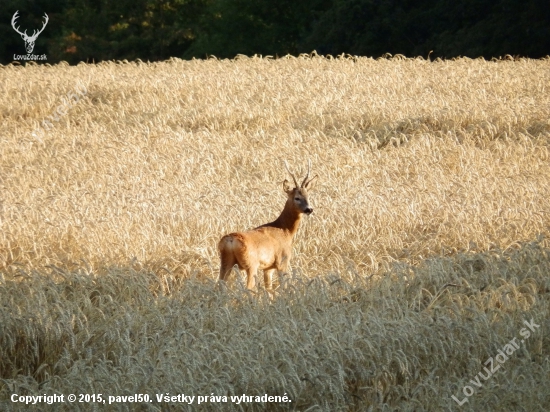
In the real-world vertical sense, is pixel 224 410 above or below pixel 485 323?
below

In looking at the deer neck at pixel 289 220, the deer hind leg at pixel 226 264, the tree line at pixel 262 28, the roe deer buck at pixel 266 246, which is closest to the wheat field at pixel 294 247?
the deer hind leg at pixel 226 264

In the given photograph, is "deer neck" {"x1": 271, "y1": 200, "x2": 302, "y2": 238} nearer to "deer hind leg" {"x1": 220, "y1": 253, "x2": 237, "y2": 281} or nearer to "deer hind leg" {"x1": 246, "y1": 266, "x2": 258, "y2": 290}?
"deer hind leg" {"x1": 246, "y1": 266, "x2": 258, "y2": 290}

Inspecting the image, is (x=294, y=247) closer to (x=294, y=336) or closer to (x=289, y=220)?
(x=289, y=220)

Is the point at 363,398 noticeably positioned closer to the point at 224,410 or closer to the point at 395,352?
the point at 395,352

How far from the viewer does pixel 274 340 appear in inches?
272

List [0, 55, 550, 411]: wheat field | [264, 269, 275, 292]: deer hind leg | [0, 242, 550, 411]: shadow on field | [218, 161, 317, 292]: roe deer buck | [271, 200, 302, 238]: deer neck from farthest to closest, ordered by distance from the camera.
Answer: [271, 200, 302, 238]: deer neck < [264, 269, 275, 292]: deer hind leg < [218, 161, 317, 292]: roe deer buck < [0, 55, 550, 411]: wheat field < [0, 242, 550, 411]: shadow on field

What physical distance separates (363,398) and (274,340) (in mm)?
820

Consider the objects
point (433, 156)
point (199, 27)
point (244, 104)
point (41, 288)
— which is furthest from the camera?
point (199, 27)

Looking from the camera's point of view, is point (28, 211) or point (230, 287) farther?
point (28, 211)

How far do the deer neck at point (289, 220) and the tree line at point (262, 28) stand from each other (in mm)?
21849

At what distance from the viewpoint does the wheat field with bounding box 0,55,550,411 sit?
6.71 m

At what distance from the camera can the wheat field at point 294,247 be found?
6.71 metres

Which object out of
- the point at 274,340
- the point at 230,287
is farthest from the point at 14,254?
the point at 274,340

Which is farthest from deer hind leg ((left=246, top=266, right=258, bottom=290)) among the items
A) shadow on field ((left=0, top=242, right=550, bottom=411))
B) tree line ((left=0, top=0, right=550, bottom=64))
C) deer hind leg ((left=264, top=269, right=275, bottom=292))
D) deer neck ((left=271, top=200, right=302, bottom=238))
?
tree line ((left=0, top=0, right=550, bottom=64))
